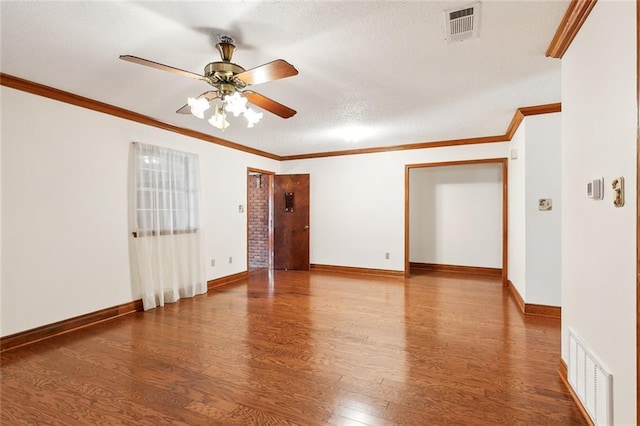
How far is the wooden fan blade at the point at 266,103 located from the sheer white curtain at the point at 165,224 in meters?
2.12

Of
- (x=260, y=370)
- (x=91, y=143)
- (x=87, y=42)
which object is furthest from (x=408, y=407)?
(x=91, y=143)

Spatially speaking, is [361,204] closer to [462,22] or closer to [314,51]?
[314,51]

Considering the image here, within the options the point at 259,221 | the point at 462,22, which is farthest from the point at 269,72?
the point at 259,221

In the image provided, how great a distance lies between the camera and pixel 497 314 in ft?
11.6

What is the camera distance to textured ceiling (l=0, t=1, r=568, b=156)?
1.80 metres

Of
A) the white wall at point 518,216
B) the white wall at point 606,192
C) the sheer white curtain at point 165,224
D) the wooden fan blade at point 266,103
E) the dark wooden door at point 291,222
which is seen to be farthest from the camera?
the dark wooden door at point 291,222

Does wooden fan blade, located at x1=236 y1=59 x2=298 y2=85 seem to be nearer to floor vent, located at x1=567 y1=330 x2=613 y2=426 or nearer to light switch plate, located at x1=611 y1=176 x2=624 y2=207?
light switch plate, located at x1=611 y1=176 x2=624 y2=207

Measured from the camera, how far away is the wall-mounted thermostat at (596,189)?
1.54m

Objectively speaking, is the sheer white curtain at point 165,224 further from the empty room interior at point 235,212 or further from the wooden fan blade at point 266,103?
the wooden fan blade at point 266,103

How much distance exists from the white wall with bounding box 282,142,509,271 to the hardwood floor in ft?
6.53

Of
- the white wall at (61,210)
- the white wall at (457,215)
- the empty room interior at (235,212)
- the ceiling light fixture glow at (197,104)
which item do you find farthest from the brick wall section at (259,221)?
the ceiling light fixture glow at (197,104)

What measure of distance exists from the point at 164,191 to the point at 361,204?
3.41 meters

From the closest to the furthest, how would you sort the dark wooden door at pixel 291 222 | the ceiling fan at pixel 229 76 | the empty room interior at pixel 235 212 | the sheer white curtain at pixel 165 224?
the empty room interior at pixel 235 212, the ceiling fan at pixel 229 76, the sheer white curtain at pixel 165 224, the dark wooden door at pixel 291 222

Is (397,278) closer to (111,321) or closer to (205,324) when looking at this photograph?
(205,324)
